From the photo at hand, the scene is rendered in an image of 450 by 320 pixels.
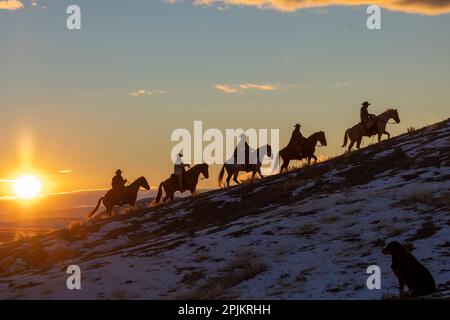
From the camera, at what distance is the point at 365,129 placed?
46.3 metres

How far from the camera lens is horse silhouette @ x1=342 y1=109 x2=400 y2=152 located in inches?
1829

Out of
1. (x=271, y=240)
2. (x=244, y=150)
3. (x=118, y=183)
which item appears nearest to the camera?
(x=271, y=240)

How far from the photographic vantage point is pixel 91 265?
2683cm

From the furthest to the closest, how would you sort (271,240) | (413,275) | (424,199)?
(424,199) < (271,240) < (413,275)

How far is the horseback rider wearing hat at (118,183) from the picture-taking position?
4379 cm

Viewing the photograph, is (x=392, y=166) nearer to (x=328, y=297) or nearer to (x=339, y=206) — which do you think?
(x=339, y=206)

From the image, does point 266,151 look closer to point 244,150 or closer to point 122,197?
point 244,150

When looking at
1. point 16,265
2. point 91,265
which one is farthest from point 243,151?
point 91,265

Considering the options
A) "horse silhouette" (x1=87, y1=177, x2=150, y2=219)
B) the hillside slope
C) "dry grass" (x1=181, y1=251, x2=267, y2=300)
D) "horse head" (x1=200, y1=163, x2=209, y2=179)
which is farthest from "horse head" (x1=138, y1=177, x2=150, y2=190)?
"dry grass" (x1=181, y1=251, x2=267, y2=300)

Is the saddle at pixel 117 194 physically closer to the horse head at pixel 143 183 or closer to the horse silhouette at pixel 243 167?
the horse head at pixel 143 183

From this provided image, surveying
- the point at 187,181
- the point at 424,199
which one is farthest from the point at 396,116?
the point at 424,199

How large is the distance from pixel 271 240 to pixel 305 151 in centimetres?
2020

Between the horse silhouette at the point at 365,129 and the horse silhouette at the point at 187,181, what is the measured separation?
31.5 ft
